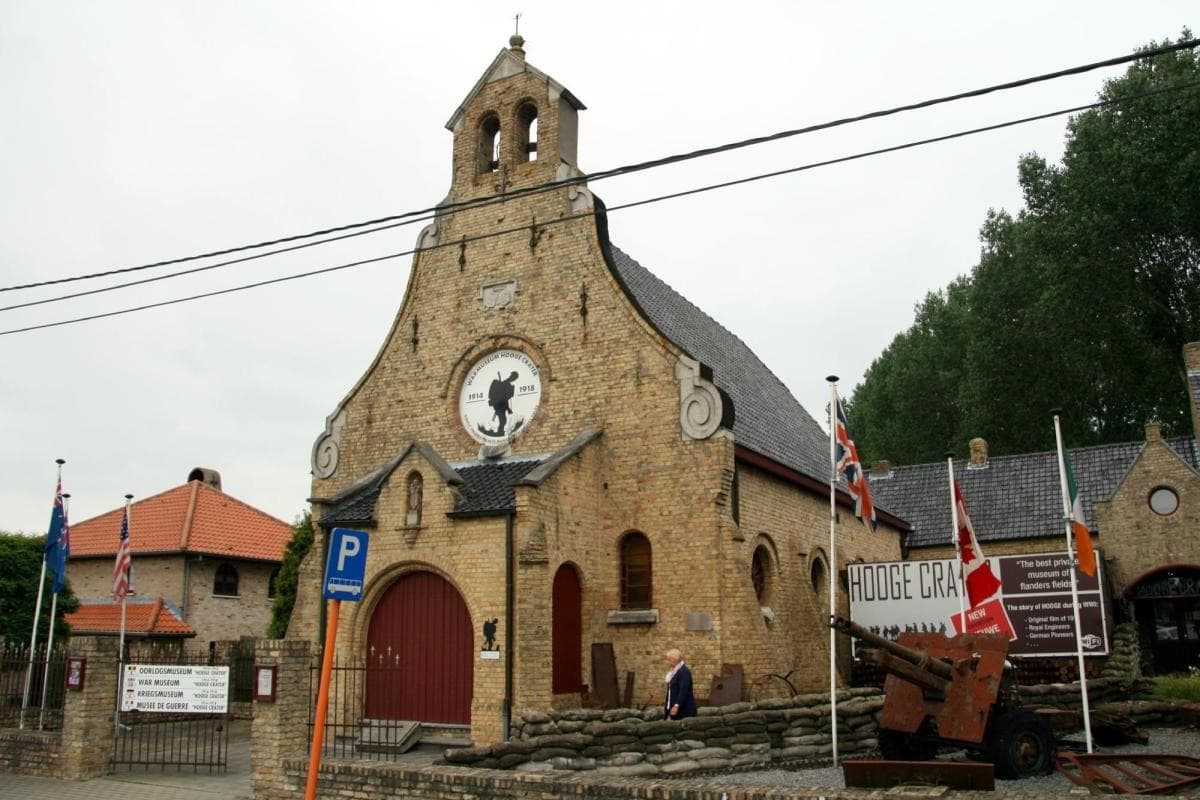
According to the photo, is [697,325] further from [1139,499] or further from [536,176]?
[1139,499]

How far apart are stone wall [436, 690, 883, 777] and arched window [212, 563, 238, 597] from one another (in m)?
17.7

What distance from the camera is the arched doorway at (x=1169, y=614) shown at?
24.9 m

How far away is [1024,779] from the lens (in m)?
11.7

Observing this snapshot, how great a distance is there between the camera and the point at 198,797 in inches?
492

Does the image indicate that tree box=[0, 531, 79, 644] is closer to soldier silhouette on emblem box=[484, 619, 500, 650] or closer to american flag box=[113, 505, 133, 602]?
american flag box=[113, 505, 133, 602]

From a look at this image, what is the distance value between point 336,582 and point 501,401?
10.9 meters

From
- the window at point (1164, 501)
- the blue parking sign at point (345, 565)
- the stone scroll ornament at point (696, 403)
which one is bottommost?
the blue parking sign at point (345, 565)

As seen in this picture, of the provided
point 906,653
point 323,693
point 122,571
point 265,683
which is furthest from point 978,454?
point 323,693

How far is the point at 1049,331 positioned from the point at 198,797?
33.7 m

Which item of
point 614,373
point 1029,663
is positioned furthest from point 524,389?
point 1029,663

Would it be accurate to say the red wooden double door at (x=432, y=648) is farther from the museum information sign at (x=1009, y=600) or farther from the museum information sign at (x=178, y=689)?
the museum information sign at (x=1009, y=600)

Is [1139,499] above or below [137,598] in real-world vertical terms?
above

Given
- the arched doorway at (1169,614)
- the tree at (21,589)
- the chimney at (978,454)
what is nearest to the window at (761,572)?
the arched doorway at (1169,614)

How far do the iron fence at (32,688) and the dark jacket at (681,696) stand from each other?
9281 mm
